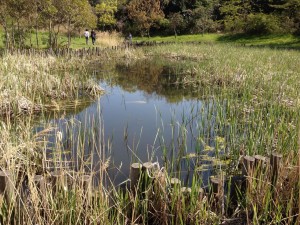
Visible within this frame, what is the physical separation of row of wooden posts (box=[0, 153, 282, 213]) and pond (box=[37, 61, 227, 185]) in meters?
0.19

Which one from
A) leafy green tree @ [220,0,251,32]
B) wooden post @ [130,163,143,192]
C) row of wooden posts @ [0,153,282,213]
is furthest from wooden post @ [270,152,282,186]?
leafy green tree @ [220,0,251,32]

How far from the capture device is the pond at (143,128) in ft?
15.0

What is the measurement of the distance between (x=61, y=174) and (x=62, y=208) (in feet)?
0.96

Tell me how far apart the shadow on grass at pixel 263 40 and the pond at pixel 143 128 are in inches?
444

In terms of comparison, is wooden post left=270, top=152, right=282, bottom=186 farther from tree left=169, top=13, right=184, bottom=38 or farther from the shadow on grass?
tree left=169, top=13, right=184, bottom=38

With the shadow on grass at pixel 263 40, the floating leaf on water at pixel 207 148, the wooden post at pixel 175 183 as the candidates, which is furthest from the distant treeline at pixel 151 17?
the wooden post at pixel 175 183

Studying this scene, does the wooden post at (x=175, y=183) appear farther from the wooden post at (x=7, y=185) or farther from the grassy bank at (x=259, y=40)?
the grassy bank at (x=259, y=40)

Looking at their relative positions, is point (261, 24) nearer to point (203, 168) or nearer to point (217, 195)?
point (203, 168)

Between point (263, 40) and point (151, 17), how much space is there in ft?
40.1

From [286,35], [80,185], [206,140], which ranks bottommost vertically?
[206,140]

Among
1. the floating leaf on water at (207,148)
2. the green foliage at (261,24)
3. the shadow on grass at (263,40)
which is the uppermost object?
the green foliage at (261,24)

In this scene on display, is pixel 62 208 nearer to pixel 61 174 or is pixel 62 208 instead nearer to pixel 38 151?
pixel 61 174

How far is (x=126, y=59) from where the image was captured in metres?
19.7

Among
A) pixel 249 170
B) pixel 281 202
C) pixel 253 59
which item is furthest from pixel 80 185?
pixel 253 59
